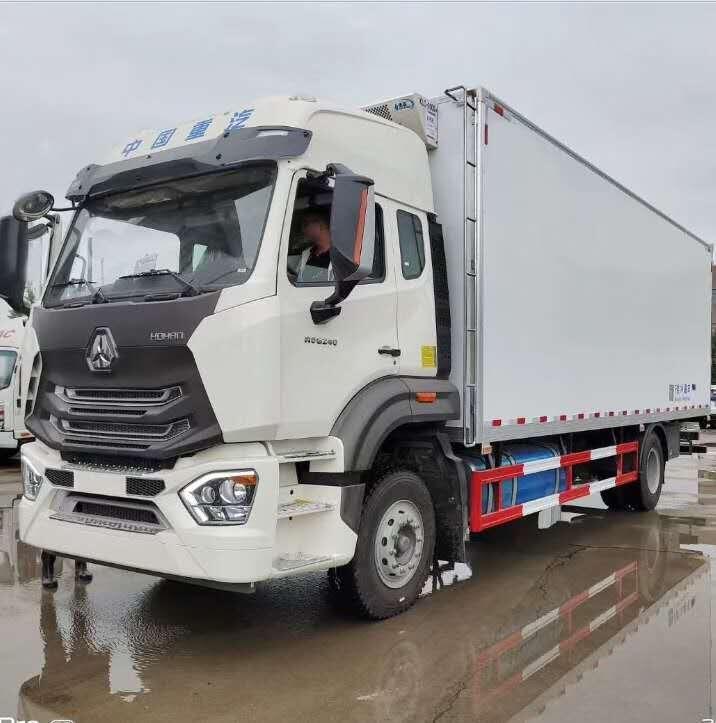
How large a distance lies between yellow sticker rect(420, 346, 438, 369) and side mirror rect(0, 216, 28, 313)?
8.55 feet

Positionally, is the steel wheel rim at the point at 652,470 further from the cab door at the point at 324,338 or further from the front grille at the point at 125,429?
the front grille at the point at 125,429

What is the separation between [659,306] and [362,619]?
18.7ft

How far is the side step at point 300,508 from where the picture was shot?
4145 mm

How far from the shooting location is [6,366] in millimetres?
14352

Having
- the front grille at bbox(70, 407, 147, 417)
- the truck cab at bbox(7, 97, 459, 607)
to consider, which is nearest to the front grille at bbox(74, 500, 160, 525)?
the truck cab at bbox(7, 97, 459, 607)

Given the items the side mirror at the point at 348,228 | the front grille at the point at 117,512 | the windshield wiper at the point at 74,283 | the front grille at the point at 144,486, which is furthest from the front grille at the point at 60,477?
the side mirror at the point at 348,228

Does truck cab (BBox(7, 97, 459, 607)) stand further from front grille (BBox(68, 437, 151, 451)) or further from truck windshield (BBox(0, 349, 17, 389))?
truck windshield (BBox(0, 349, 17, 389))

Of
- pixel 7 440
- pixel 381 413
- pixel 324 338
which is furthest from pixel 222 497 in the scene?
pixel 7 440

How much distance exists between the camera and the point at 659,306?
29.1 feet

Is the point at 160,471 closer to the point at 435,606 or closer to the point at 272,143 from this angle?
the point at 272,143

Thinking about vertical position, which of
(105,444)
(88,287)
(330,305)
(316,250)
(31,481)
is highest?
(316,250)

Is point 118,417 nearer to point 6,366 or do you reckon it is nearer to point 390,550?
point 390,550

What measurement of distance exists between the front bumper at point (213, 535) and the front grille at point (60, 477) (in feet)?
0.12

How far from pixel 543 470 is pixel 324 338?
3.08 metres
